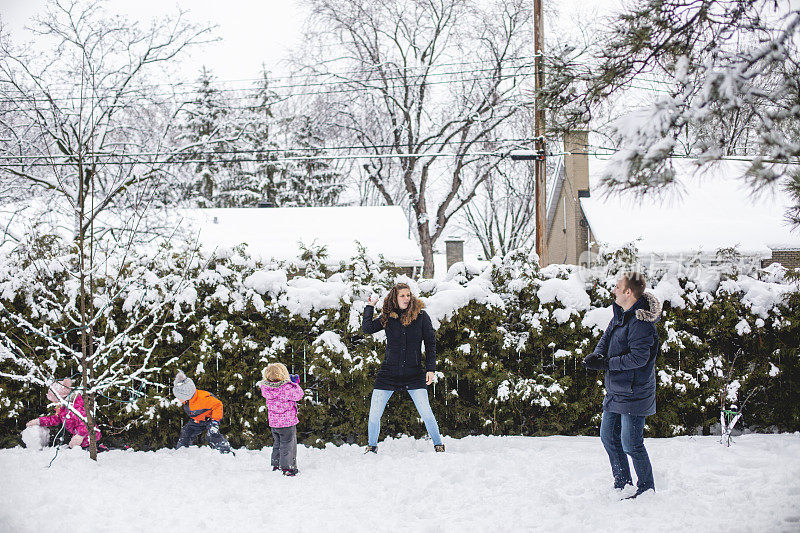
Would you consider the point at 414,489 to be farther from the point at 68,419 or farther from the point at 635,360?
the point at 68,419

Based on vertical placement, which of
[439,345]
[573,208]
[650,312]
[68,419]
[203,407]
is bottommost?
[68,419]

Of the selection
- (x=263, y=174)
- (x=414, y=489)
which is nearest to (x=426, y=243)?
(x=263, y=174)

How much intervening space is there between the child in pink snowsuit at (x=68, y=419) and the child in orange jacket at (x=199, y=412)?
0.78m

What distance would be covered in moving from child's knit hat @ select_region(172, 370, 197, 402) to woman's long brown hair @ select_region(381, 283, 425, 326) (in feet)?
6.23

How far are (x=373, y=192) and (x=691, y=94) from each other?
33.3 metres

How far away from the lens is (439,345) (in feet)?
19.9

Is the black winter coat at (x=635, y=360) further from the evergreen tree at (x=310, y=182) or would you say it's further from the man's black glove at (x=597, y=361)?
the evergreen tree at (x=310, y=182)

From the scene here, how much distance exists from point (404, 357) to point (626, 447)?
220cm

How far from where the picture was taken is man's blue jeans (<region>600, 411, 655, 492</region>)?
3.93 metres

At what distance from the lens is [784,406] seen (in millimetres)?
5926

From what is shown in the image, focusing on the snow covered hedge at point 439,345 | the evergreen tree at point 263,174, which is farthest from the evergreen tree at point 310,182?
the snow covered hedge at point 439,345

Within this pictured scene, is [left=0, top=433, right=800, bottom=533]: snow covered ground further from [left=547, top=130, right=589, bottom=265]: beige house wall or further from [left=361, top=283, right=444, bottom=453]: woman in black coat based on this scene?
[left=547, top=130, right=589, bottom=265]: beige house wall

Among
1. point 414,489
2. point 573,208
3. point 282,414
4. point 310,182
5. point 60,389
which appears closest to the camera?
point 414,489

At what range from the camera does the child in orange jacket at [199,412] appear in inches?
219
